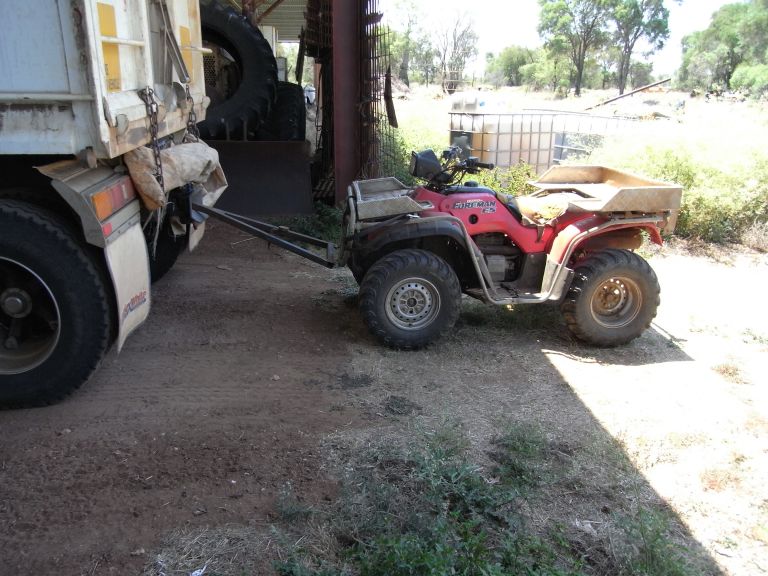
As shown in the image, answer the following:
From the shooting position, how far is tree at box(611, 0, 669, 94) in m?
47.4

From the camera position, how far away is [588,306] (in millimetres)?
4992

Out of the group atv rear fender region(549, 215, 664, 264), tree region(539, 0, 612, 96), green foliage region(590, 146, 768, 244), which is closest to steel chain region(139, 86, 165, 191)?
atv rear fender region(549, 215, 664, 264)

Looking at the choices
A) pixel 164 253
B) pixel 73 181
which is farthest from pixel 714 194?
pixel 73 181

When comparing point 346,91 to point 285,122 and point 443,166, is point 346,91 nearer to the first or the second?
point 285,122

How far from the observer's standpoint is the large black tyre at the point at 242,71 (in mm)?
8102

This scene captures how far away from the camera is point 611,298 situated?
5.14 m

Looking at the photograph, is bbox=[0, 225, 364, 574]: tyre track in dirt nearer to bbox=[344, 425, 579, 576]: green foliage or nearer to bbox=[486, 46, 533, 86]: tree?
bbox=[344, 425, 579, 576]: green foliage

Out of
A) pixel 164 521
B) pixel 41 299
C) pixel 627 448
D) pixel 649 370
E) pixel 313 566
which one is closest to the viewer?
pixel 313 566

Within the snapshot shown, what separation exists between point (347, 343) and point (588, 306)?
1.87 metres

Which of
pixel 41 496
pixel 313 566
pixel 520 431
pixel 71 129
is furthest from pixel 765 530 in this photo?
pixel 71 129

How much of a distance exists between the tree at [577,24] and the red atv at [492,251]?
151 ft

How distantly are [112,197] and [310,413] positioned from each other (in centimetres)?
165

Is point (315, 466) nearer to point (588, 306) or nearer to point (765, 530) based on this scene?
point (765, 530)

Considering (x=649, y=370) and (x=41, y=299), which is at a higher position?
(x=41, y=299)
